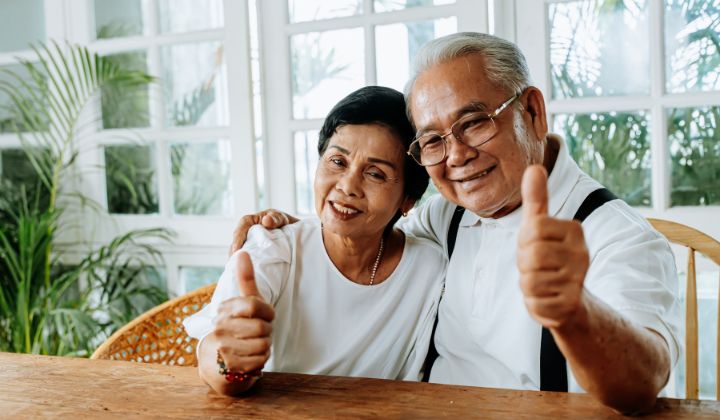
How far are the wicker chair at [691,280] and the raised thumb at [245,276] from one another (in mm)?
1054

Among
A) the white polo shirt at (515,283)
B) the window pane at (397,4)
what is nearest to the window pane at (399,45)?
the window pane at (397,4)

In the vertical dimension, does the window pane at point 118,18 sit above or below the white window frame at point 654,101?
above

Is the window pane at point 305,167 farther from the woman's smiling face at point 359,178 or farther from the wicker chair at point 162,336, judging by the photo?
the woman's smiling face at point 359,178

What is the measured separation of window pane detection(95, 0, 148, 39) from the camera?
123 inches

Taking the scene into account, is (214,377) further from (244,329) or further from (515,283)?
(515,283)

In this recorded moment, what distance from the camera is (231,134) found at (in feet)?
9.54

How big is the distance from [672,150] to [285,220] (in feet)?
4.51

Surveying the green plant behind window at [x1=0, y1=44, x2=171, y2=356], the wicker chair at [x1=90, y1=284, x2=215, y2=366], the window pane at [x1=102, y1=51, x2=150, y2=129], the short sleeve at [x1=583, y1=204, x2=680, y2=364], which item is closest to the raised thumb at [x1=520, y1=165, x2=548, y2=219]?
the short sleeve at [x1=583, y1=204, x2=680, y2=364]

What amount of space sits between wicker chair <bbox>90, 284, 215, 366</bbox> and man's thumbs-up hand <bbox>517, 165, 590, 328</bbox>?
114cm

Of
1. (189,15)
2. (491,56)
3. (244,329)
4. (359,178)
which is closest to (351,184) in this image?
(359,178)

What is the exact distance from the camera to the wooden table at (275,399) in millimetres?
1103

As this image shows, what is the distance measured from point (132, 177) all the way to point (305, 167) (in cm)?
84

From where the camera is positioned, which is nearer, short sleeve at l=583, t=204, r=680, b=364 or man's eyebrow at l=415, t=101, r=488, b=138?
short sleeve at l=583, t=204, r=680, b=364

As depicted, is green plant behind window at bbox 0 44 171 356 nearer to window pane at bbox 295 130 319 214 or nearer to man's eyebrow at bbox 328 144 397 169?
window pane at bbox 295 130 319 214
